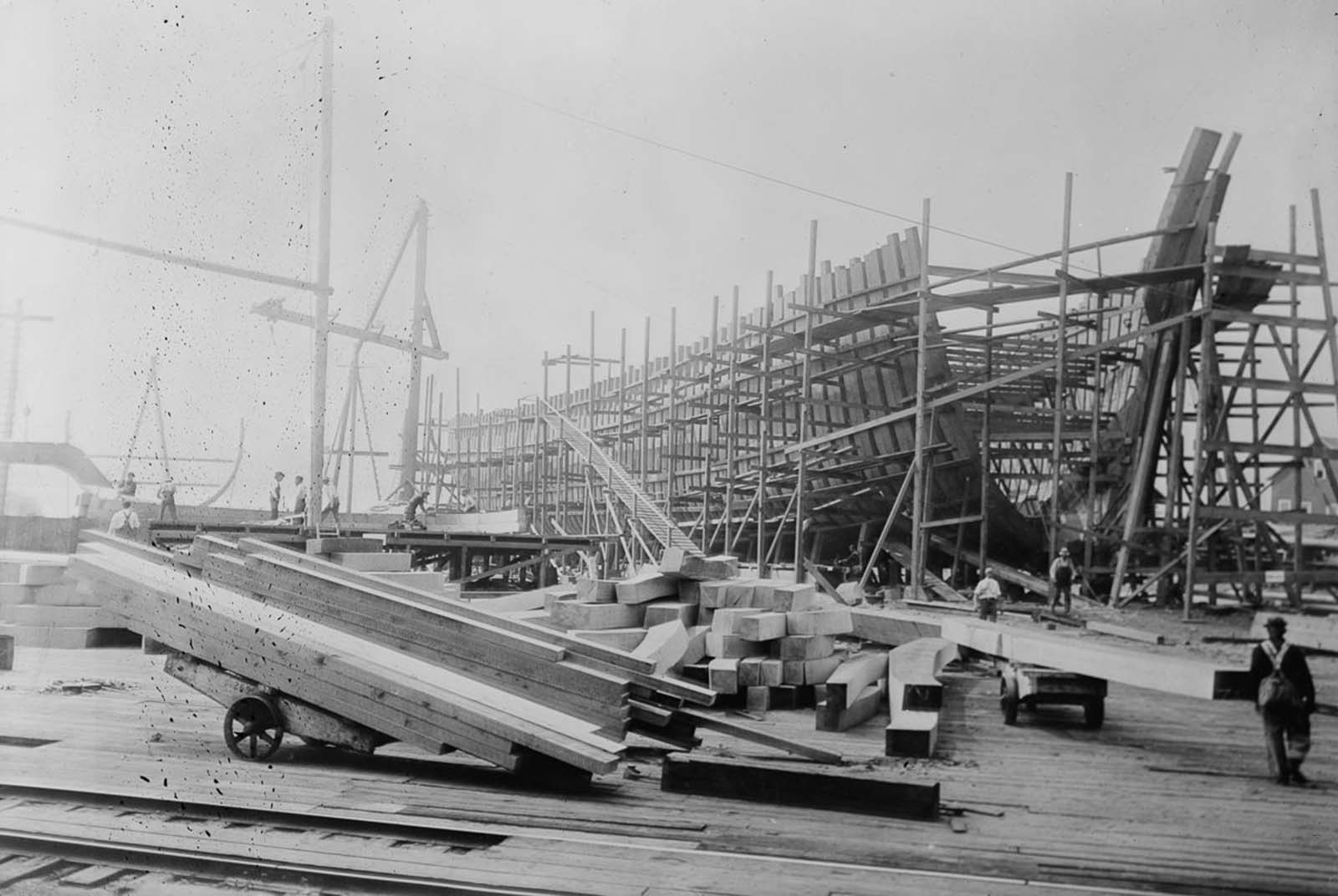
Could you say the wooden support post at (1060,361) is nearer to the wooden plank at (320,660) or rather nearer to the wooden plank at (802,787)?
the wooden plank at (802,787)

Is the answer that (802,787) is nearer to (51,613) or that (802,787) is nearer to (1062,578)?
(1062,578)

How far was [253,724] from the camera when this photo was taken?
23.0 feet

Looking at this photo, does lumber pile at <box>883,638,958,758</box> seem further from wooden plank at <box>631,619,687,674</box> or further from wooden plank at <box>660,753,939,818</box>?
wooden plank at <box>631,619,687,674</box>

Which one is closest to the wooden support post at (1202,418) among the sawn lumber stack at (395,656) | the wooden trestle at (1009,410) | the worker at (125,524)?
the wooden trestle at (1009,410)

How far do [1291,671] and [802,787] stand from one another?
3.46m

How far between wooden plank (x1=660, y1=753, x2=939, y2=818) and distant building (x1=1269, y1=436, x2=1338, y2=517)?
6.72 metres

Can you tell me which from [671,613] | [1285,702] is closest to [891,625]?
[671,613]

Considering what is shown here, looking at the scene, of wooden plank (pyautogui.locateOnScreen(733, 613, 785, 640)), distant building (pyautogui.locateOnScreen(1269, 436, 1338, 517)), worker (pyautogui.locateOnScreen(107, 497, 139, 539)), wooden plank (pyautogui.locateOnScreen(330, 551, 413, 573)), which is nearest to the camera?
wooden plank (pyautogui.locateOnScreen(733, 613, 785, 640))

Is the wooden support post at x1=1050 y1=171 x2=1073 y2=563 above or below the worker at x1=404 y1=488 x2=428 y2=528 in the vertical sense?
above

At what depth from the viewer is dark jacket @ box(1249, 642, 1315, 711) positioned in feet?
23.0

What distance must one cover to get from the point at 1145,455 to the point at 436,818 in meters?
13.9

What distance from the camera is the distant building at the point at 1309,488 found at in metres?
12.2

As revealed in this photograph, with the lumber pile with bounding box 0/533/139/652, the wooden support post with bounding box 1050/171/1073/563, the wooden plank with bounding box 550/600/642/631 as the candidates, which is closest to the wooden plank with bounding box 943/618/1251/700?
the wooden plank with bounding box 550/600/642/631

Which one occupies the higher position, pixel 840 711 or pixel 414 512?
pixel 414 512
